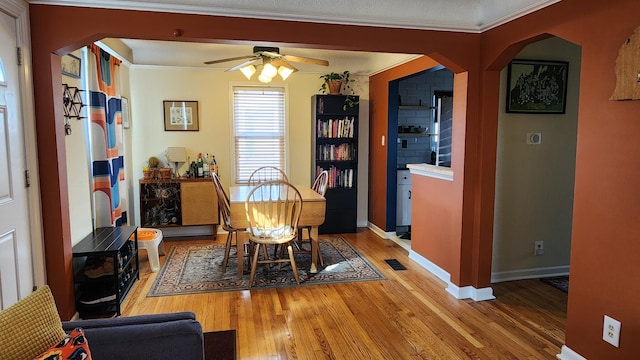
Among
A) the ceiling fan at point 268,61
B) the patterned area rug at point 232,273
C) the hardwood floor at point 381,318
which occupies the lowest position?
the hardwood floor at point 381,318

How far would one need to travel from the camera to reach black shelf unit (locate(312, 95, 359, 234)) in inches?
208

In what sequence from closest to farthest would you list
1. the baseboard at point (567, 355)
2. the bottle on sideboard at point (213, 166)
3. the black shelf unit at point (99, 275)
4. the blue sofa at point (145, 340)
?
the blue sofa at point (145, 340) < the baseboard at point (567, 355) < the black shelf unit at point (99, 275) < the bottle on sideboard at point (213, 166)

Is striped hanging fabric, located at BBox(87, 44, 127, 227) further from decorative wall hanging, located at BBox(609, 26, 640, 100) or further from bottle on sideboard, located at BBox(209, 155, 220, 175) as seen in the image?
decorative wall hanging, located at BBox(609, 26, 640, 100)

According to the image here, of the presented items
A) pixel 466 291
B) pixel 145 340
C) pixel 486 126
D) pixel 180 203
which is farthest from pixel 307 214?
pixel 145 340

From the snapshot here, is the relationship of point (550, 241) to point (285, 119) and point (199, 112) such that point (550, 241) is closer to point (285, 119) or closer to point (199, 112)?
point (285, 119)

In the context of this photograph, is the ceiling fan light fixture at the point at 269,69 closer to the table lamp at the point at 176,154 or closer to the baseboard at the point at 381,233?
the table lamp at the point at 176,154

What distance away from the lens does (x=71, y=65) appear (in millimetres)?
3072

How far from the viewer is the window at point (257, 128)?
5.30m

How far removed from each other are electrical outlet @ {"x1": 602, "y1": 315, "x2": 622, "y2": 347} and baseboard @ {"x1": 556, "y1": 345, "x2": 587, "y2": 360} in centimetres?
24

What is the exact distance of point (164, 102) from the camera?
5055 millimetres

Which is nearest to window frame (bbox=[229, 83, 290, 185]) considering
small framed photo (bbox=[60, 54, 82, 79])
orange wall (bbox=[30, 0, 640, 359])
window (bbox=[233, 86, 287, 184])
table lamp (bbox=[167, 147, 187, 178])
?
window (bbox=[233, 86, 287, 184])

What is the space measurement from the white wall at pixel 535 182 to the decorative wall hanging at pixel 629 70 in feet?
4.68

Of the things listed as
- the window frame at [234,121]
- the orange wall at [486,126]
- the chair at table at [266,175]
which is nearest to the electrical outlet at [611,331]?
the orange wall at [486,126]

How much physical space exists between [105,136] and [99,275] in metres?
1.33
